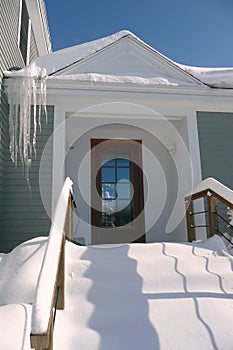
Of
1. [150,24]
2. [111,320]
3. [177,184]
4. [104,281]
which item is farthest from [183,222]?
[150,24]

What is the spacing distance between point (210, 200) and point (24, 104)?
2.61 metres

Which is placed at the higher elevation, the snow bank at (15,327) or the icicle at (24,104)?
the icicle at (24,104)

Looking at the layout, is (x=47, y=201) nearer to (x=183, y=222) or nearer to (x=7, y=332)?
(x=183, y=222)

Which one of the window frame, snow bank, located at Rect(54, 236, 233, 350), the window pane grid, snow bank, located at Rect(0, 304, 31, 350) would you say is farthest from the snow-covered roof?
snow bank, located at Rect(0, 304, 31, 350)

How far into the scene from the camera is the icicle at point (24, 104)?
11.9 feet

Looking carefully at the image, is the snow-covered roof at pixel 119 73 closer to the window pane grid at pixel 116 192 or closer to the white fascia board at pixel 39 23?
the white fascia board at pixel 39 23

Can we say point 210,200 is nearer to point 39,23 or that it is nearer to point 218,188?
point 218,188

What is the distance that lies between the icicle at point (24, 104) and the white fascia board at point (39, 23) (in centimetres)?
246

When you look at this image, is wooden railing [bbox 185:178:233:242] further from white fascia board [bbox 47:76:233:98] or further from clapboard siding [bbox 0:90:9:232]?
clapboard siding [bbox 0:90:9:232]

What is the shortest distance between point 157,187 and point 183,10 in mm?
3900

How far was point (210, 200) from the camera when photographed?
10.7ft

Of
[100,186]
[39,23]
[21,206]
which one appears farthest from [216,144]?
[39,23]

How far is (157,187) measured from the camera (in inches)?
194

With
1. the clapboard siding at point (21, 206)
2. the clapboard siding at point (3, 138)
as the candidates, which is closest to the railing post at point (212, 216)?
the clapboard siding at point (21, 206)
